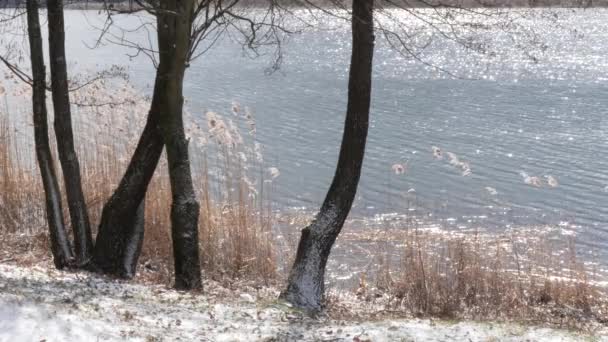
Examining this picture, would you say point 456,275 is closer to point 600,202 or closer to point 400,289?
point 400,289

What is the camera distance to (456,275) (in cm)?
668

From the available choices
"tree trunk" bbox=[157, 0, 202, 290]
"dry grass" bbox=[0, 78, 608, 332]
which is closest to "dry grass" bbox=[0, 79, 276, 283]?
"dry grass" bbox=[0, 78, 608, 332]

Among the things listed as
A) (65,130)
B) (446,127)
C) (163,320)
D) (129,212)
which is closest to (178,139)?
(129,212)

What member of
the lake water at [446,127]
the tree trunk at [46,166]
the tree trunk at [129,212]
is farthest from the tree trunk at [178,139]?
the lake water at [446,127]

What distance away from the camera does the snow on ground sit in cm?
385

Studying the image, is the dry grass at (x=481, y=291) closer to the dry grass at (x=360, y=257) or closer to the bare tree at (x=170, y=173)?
the dry grass at (x=360, y=257)

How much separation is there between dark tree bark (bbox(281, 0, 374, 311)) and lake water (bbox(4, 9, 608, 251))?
44.9 inches

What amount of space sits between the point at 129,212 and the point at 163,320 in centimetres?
197

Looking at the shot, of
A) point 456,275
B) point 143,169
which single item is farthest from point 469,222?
point 143,169

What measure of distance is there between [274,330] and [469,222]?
243 inches

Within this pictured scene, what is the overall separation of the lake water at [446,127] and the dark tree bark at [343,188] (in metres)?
1.14

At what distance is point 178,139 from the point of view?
5.64m

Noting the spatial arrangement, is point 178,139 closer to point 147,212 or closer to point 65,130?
point 65,130

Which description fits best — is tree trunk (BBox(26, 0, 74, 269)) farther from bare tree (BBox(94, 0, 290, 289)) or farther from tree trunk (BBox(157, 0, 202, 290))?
tree trunk (BBox(157, 0, 202, 290))
